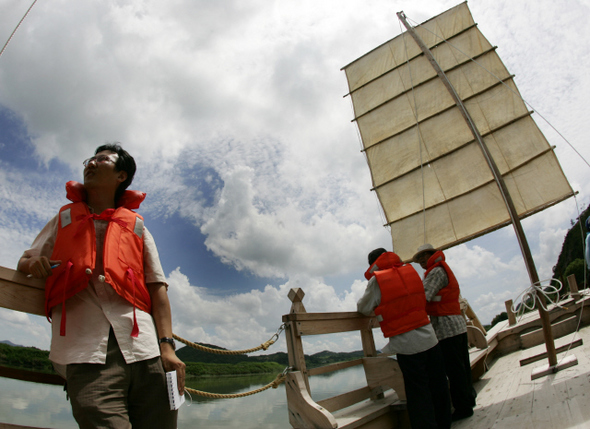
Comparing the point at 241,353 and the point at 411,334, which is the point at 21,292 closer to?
the point at 241,353

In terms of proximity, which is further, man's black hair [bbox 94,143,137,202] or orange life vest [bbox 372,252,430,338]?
orange life vest [bbox 372,252,430,338]

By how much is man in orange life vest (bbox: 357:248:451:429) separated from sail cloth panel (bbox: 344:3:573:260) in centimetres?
866

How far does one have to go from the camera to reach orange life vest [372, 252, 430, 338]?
3404mm

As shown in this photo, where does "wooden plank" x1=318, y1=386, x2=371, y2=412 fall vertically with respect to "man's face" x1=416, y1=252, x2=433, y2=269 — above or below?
below

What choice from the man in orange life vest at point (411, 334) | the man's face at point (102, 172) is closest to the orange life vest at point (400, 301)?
the man in orange life vest at point (411, 334)

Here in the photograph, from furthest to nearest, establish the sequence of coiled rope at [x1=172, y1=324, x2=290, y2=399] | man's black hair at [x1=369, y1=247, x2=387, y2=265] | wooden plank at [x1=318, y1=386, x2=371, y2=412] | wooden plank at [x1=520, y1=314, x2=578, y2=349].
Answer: wooden plank at [x1=520, y1=314, x2=578, y2=349] < man's black hair at [x1=369, y1=247, x2=387, y2=265] < wooden plank at [x1=318, y1=386, x2=371, y2=412] < coiled rope at [x1=172, y1=324, x2=290, y2=399]

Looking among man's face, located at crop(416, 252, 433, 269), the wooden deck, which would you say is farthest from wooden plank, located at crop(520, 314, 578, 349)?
man's face, located at crop(416, 252, 433, 269)

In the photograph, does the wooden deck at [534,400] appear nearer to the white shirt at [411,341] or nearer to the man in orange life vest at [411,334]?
the man in orange life vest at [411,334]

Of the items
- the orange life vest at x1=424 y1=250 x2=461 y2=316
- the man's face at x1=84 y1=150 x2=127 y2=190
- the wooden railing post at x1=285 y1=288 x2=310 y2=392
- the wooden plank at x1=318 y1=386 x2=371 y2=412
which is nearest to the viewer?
the man's face at x1=84 y1=150 x2=127 y2=190

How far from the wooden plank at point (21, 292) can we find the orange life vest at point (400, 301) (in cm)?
285

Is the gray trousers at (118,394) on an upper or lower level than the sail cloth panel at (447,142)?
lower

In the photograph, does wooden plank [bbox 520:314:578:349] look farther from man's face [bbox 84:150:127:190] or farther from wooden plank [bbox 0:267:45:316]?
wooden plank [bbox 0:267:45:316]

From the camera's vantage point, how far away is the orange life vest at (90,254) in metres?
1.52

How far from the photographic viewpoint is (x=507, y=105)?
12102mm
